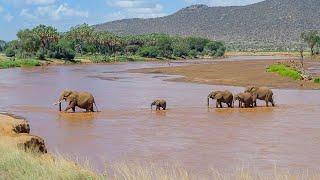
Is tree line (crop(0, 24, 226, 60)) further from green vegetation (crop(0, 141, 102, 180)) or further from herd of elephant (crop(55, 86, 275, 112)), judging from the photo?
green vegetation (crop(0, 141, 102, 180))

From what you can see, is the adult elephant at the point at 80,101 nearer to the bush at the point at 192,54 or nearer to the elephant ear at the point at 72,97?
the elephant ear at the point at 72,97

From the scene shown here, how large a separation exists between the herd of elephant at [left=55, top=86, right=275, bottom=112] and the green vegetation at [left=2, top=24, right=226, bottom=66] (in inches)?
2965

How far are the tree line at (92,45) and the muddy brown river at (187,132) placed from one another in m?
75.1

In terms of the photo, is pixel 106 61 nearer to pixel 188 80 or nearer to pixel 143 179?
pixel 188 80

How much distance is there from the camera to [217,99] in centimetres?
2997

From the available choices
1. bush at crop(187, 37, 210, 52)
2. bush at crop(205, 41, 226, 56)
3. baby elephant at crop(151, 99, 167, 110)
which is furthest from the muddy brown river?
bush at crop(187, 37, 210, 52)

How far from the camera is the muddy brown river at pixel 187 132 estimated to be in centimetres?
1573

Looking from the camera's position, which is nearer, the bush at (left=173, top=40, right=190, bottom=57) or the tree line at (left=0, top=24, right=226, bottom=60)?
the tree line at (left=0, top=24, right=226, bottom=60)

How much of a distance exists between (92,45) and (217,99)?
337 ft

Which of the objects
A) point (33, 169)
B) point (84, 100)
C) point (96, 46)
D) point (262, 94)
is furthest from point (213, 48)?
point (33, 169)

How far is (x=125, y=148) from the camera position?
17500 mm

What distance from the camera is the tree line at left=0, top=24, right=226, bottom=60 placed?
10825cm

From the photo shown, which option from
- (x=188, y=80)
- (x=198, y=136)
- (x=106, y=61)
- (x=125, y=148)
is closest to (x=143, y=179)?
(x=125, y=148)

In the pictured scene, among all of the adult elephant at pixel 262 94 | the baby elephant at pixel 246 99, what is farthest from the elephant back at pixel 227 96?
the adult elephant at pixel 262 94
